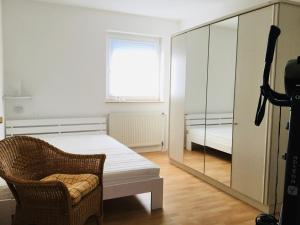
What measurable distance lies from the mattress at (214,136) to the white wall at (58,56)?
4.98 ft

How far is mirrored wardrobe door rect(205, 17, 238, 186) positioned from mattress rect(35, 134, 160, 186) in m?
0.94

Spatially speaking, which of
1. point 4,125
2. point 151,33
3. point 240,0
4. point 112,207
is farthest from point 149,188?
point 151,33

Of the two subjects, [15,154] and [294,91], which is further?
[15,154]

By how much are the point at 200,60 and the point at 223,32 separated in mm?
537

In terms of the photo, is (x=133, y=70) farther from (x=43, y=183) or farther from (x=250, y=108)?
(x=43, y=183)

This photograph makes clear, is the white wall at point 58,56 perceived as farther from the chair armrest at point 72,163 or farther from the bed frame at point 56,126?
the chair armrest at point 72,163

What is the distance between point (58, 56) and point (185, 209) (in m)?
2.96

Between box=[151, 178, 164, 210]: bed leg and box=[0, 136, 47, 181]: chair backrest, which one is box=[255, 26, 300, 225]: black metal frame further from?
box=[0, 136, 47, 181]: chair backrest

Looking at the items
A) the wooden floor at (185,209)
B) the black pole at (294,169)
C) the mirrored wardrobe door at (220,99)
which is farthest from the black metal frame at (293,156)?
the mirrored wardrobe door at (220,99)

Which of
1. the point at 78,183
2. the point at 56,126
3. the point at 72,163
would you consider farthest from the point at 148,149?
the point at 78,183

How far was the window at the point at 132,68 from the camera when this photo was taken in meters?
4.70

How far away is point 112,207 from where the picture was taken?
274 cm

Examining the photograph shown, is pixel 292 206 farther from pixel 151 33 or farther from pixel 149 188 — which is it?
pixel 151 33

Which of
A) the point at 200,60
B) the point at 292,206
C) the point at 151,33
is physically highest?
the point at 151,33
